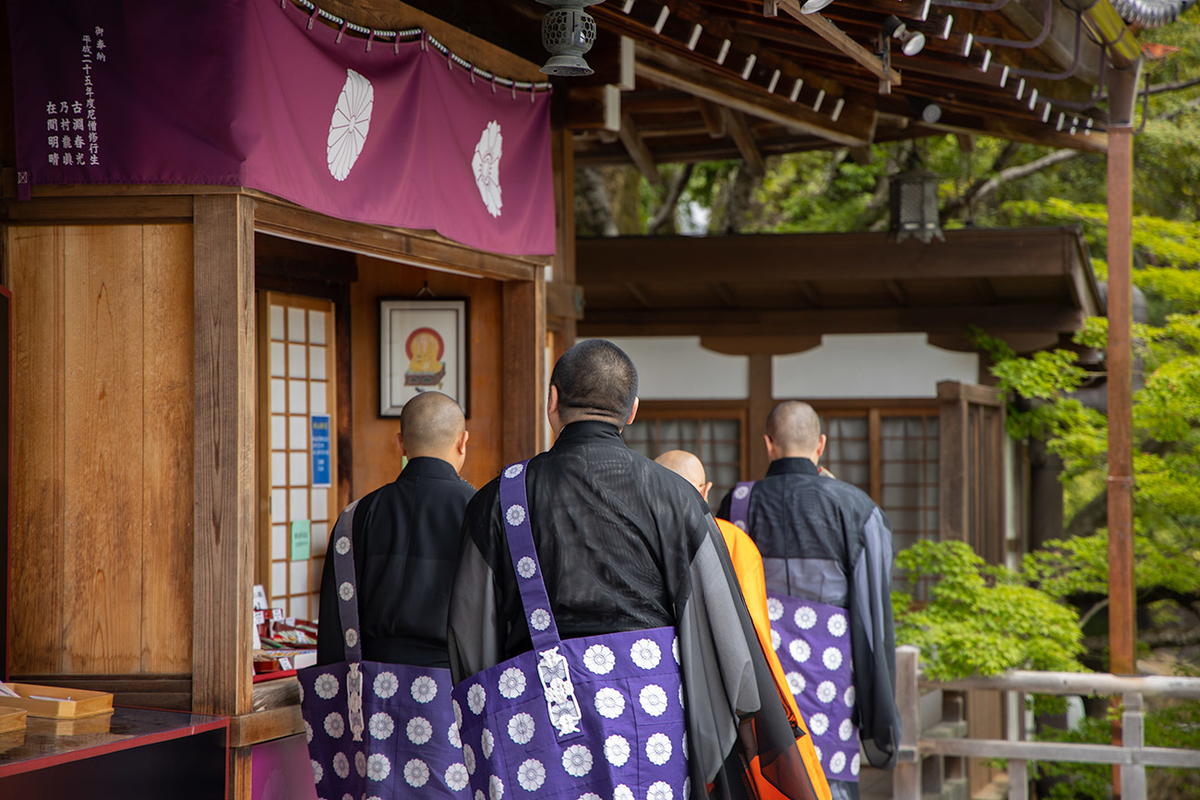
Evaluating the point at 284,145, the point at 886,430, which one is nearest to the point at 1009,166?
the point at 886,430

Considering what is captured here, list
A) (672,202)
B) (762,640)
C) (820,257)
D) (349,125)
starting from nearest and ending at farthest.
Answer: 1. (762,640)
2. (349,125)
3. (820,257)
4. (672,202)

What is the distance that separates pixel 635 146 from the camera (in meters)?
8.82

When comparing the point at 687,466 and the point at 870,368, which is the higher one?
the point at 870,368

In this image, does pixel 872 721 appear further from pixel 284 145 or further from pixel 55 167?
pixel 55 167

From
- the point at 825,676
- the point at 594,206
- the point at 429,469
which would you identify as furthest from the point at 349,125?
the point at 594,206

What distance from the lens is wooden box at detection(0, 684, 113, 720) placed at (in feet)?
11.2

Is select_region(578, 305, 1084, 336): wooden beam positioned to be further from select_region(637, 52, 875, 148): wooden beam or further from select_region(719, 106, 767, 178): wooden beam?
select_region(637, 52, 875, 148): wooden beam

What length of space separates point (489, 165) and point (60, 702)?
2.95 meters

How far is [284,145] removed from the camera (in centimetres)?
403

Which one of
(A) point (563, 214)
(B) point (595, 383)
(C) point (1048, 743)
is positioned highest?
(A) point (563, 214)

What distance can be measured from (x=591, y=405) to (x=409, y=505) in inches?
48.8

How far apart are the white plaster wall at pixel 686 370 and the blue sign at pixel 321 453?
4531 millimetres

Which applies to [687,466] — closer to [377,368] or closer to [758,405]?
[377,368]

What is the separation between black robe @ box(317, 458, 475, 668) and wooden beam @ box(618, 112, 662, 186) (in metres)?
4.81
